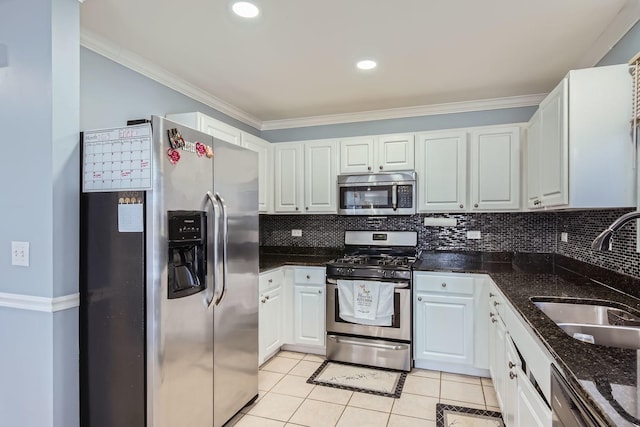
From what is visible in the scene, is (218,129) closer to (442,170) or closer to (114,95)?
(114,95)

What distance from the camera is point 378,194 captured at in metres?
3.33

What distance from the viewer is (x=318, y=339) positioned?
328 centimetres

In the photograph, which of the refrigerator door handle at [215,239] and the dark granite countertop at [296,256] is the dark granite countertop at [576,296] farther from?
the refrigerator door handle at [215,239]

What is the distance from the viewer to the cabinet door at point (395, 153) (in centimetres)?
331

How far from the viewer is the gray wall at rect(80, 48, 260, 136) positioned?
215 cm

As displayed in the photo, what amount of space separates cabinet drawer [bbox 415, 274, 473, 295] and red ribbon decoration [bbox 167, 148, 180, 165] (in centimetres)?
209

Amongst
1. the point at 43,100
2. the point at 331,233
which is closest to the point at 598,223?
the point at 331,233

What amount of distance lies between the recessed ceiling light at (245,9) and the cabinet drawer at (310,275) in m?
2.12

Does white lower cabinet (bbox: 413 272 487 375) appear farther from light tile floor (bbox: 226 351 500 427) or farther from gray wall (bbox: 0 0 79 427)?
gray wall (bbox: 0 0 79 427)

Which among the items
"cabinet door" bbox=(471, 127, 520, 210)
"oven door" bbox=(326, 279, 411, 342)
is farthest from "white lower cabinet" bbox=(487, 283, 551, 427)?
"cabinet door" bbox=(471, 127, 520, 210)

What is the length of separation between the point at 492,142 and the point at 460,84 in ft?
1.91

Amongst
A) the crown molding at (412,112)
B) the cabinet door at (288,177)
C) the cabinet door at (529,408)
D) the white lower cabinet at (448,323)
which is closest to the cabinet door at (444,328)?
the white lower cabinet at (448,323)

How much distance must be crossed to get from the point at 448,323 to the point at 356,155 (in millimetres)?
1726

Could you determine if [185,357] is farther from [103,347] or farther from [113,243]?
[113,243]
